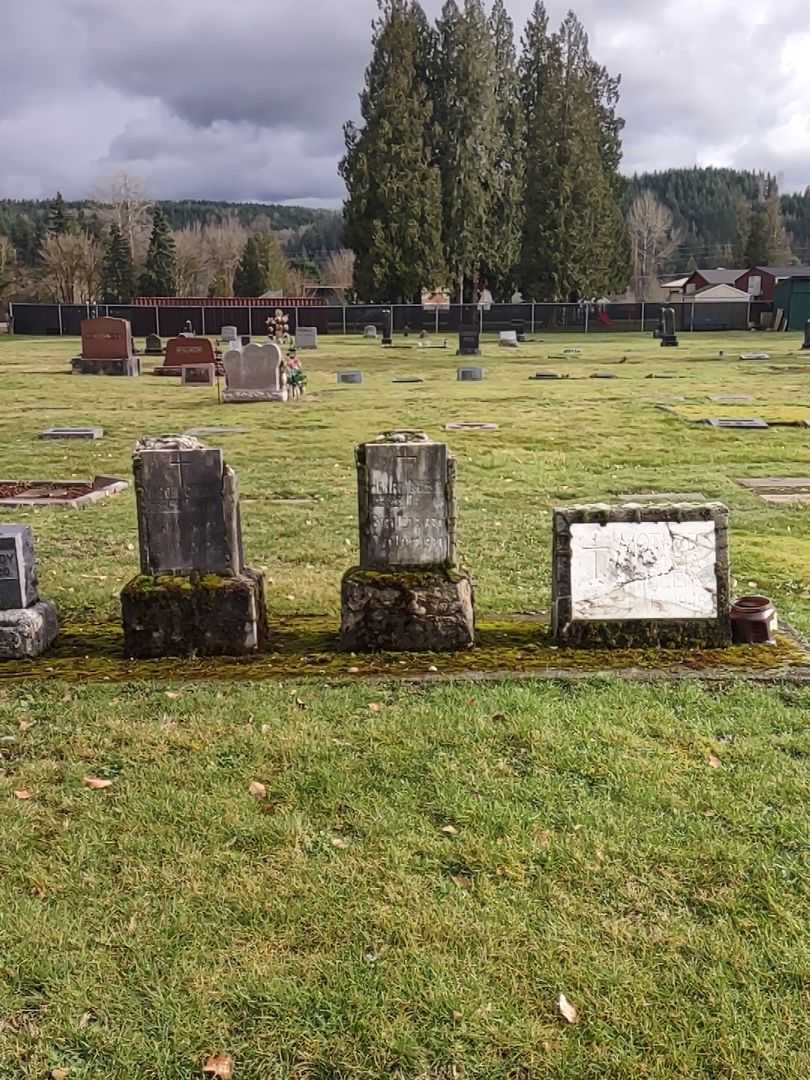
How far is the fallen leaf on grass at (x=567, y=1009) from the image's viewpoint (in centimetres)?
255

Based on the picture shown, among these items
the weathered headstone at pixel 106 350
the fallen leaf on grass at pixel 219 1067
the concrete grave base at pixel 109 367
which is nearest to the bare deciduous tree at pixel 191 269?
the weathered headstone at pixel 106 350

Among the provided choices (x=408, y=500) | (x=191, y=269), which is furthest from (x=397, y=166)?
(x=408, y=500)

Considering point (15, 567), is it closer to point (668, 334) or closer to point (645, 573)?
point (645, 573)

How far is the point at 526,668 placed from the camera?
4.89 m

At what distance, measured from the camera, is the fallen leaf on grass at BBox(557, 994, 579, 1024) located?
8.37ft

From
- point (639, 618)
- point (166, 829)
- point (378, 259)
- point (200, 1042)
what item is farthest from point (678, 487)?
point (378, 259)

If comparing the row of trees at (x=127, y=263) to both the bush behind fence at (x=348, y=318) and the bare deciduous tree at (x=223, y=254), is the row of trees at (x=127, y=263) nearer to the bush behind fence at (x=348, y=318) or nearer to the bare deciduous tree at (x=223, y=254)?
the bare deciduous tree at (x=223, y=254)

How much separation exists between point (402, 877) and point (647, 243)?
122388mm

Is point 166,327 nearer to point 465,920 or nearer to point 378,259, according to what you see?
point 378,259

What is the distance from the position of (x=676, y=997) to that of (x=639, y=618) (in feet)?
8.87

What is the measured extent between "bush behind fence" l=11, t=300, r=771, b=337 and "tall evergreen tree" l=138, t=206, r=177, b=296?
63.9ft

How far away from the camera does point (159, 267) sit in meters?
72.3

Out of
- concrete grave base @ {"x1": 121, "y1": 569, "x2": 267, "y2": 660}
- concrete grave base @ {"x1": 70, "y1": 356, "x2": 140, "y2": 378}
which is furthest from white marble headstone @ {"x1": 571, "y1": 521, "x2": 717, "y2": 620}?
concrete grave base @ {"x1": 70, "y1": 356, "x2": 140, "y2": 378}

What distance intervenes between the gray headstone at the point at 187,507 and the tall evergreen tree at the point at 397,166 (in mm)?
48763
